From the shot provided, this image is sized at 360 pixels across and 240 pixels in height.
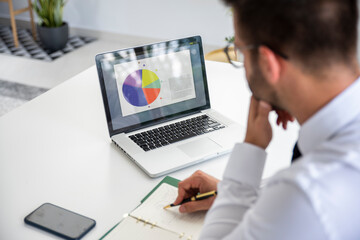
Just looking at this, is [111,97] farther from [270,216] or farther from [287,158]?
[270,216]

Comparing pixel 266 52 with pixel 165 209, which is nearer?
pixel 266 52

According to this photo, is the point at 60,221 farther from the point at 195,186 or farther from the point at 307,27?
the point at 307,27

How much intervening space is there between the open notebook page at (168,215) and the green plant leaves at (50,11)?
360 centimetres

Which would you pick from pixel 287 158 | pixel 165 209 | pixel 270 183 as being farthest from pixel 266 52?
pixel 287 158

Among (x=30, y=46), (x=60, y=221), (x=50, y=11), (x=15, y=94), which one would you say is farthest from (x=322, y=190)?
(x=30, y=46)

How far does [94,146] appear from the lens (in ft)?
4.57

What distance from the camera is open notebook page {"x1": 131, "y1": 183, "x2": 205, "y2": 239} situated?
3.42ft

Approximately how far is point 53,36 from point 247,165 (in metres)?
3.88

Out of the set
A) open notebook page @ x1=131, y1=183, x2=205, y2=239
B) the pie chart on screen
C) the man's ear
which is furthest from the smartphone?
the man's ear

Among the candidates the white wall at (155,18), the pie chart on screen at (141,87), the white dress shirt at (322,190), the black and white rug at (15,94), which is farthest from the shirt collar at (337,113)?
the white wall at (155,18)

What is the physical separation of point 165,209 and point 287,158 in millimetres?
431

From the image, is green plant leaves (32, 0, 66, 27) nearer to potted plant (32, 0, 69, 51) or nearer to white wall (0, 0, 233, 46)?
potted plant (32, 0, 69, 51)

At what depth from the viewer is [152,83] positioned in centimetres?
145

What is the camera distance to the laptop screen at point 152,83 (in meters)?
1.40
